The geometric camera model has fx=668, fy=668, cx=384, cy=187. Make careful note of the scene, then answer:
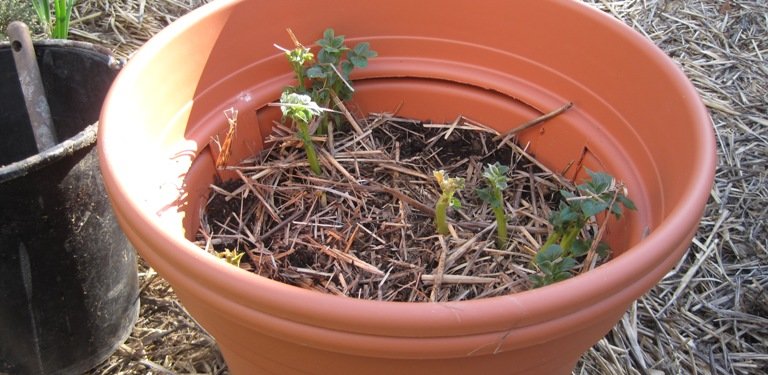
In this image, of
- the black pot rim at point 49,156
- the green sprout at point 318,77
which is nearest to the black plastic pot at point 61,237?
the black pot rim at point 49,156

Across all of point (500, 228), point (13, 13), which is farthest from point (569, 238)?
point (13, 13)

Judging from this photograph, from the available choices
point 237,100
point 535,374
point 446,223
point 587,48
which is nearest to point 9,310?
point 237,100

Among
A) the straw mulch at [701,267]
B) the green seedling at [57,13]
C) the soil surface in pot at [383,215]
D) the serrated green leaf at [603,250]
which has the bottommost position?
the straw mulch at [701,267]

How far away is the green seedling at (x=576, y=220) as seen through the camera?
3.14 feet

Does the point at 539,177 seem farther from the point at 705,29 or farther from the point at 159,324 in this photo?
the point at 705,29

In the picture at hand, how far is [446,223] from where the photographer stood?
1.21 meters

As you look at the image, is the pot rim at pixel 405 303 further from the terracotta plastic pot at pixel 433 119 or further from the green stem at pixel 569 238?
the green stem at pixel 569 238

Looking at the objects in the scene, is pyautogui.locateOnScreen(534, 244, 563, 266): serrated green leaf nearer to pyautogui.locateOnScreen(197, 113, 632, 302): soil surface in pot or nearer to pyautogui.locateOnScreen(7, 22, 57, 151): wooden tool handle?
pyautogui.locateOnScreen(197, 113, 632, 302): soil surface in pot

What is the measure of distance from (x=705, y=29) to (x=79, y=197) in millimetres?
1967

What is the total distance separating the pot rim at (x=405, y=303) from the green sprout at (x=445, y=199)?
0.33 m

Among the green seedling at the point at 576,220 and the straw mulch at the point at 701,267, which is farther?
the straw mulch at the point at 701,267

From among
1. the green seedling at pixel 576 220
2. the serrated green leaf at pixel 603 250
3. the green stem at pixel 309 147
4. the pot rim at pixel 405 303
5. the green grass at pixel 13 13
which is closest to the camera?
the pot rim at pixel 405 303

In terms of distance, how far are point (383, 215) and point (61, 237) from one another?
0.59 meters

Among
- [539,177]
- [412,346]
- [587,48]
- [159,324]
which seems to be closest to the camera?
[412,346]
